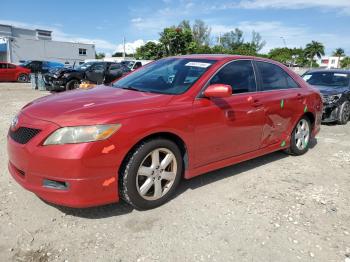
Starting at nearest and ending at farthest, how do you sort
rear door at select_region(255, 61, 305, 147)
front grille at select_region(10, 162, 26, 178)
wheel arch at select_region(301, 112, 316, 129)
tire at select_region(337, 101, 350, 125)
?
front grille at select_region(10, 162, 26, 178) < rear door at select_region(255, 61, 305, 147) < wheel arch at select_region(301, 112, 316, 129) < tire at select_region(337, 101, 350, 125)

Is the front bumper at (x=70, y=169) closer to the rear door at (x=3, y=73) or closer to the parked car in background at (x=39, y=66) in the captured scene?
the rear door at (x=3, y=73)

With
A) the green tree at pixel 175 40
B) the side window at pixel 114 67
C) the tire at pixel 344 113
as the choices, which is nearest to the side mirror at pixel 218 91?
the tire at pixel 344 113

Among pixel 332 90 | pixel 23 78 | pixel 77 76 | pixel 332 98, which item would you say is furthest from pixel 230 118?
pixel 23 78

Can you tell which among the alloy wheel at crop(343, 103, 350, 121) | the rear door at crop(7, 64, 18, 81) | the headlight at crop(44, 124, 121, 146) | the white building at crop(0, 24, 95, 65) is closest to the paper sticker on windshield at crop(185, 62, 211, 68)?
the headlight at crop(44, 124, 121, 146)

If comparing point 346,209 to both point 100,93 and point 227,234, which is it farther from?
point 100,93

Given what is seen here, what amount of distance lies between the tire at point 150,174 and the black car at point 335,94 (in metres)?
6.35

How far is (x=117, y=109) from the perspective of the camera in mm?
3150

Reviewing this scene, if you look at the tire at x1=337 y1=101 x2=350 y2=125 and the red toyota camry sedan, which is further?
the tire at x1=337 y1=101 x2=350 y2=125

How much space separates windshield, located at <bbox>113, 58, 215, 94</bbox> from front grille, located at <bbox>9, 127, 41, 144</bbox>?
4.37ft

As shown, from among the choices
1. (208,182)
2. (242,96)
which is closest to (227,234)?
(208,182)

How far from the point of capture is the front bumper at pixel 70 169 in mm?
2879

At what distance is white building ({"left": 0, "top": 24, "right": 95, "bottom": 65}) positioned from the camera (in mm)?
42938

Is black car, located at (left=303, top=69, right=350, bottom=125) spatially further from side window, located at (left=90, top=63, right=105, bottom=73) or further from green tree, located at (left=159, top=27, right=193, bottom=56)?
green tree, located at (left=159, top=27, right=193, bottom=56)

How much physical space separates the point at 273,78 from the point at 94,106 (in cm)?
279
